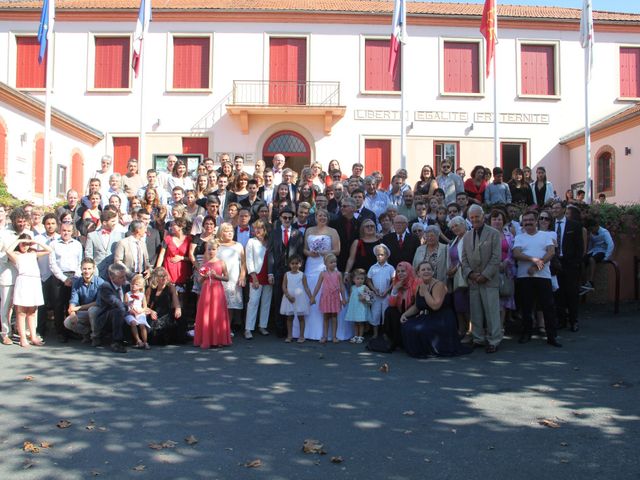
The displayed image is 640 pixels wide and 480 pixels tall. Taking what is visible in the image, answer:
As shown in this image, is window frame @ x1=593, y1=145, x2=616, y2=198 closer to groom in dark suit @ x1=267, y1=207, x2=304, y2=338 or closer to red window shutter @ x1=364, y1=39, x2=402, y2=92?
red window shutter @ x1=364, y1=39, x2=402, y2=92

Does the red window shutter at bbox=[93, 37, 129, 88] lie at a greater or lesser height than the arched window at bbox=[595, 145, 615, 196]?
greater

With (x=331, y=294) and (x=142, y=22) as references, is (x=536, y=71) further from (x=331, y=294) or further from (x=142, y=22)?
(x=331, y=294)

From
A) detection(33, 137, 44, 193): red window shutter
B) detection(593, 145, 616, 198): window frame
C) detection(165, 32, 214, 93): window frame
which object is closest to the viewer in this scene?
detection(33, 137, 44, 193): red window shutter

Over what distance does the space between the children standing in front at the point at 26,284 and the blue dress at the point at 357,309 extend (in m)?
4.38

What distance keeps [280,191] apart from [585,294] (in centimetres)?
629

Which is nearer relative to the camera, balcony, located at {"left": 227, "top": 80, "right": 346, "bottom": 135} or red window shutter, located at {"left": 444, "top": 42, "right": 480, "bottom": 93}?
balcony, located at {"left": 227, "top": 80, "right": 346, "bottom": 135}

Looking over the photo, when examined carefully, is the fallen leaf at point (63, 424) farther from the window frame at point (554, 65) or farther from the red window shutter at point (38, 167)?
the window frame at point (554, 65)

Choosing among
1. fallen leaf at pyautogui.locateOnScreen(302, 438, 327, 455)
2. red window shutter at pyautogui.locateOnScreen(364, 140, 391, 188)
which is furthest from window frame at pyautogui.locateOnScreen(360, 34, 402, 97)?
fallen leaf at pyautogui.locateOnScreen(302, 438, 327, 455)

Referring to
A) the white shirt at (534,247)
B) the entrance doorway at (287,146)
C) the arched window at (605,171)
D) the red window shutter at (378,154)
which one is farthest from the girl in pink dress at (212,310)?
the arched window at (605,171)

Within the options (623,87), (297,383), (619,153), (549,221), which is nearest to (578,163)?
(619,153)

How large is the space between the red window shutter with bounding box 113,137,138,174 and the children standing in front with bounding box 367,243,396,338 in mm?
18018

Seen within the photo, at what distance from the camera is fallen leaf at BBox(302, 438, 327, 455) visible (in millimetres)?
4523

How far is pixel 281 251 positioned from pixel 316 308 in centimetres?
102

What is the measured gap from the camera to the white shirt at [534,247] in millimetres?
8672
